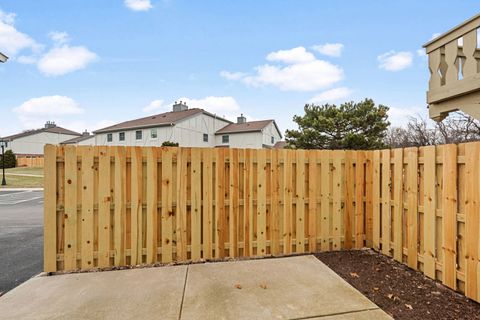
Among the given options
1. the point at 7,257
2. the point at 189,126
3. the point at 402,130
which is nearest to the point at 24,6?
the point at 7,257

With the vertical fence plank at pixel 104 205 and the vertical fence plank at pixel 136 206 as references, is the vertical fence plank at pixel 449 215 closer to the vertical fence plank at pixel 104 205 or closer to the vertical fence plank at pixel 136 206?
the vertical fence plank at pixel 136 206

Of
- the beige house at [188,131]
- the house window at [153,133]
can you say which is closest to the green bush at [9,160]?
the beige house at [188,131]

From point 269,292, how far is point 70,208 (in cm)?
251

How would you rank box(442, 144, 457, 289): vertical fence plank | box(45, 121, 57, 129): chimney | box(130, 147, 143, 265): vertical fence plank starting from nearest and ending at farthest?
box(442, 144, 457, 289): vertical fence plank, box(130, 147, 143, 265): vertical fence plank, box(45, 121, 57, 129): chimney

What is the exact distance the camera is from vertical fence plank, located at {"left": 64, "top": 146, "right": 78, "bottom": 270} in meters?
2.91

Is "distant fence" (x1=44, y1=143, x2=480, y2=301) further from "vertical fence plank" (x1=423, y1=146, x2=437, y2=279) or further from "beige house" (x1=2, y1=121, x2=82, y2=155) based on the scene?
"beige house" (x1=2, y1=121, x2=82, y2=155)

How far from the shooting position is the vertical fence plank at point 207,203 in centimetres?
328

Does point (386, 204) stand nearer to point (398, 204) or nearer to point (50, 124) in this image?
point (398, 204)

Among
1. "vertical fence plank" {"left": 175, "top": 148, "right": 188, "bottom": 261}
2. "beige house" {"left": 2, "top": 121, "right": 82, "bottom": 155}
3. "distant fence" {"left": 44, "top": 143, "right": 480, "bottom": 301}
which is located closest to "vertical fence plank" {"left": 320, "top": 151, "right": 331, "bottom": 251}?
"distant fence" {"left": 44, "top": 143, "right": 480, "bottom": 301}

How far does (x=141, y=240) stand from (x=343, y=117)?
1678 cm

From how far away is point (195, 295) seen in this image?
237 centimetres

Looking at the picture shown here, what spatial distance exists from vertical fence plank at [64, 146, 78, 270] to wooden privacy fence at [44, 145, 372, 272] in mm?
10

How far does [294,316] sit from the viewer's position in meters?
2.03

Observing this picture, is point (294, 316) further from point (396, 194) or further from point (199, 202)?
point (396, 194)
